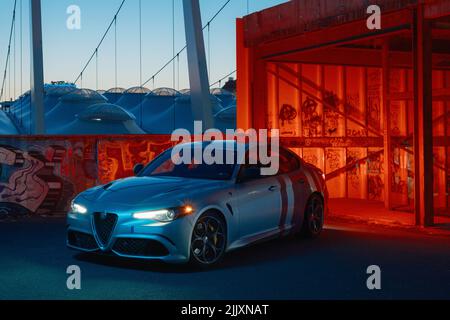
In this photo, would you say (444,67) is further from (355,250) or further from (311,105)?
(355,250)

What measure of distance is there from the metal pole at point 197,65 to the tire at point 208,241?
1284 cm

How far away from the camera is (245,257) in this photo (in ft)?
29.1

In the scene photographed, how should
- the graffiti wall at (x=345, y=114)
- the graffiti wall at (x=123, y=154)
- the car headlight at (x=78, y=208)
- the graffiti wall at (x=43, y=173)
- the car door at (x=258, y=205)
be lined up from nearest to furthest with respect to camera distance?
the car headlight at (x=78, y=208)
the car door at (x=258, y=205)
the graffiti wall at (x=43, y=173)
the graffiti wall at (x=123, y=154)
the graffiti wall at (x=345, y=114)

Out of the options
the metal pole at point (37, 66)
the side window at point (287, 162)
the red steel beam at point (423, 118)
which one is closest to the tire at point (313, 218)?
the side window at point (287, 162)

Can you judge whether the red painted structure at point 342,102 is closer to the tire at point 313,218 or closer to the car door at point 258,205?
the tire at point 313,218

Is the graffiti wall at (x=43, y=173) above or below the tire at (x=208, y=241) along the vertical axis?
above

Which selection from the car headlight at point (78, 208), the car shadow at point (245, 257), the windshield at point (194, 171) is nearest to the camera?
the car shadow at point (245, 257)

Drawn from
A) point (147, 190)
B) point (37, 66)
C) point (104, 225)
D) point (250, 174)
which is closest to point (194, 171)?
point (250, 174)

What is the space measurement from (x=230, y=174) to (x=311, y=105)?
343 inches

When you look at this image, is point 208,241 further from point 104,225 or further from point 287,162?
point 287,162

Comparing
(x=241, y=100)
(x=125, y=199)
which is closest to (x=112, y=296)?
(x=125, y=199)

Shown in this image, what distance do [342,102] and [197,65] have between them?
551 cm

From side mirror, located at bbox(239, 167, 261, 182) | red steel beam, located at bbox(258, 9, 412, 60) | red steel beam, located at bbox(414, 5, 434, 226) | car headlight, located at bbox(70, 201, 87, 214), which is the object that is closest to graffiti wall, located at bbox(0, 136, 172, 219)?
red steel beam, located at bbox(258, 9, 412, 60)

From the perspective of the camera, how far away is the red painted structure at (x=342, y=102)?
15211 mm
